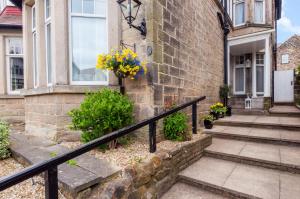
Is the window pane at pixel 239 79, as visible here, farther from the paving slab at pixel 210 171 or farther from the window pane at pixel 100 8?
the window pane at pixel 100 8

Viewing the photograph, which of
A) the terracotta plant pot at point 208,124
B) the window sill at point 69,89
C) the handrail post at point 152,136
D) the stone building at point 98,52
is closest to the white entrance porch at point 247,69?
the terracotta plant pot at point 208,124

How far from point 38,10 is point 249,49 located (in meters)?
8.82

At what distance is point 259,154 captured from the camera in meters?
3.44

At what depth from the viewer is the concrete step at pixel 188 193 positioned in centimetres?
267

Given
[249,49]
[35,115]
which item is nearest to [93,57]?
[35,115]

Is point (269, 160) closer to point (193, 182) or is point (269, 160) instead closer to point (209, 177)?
point (209, 177)

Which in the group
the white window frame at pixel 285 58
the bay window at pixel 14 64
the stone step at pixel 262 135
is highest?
the white window frame at pixel 285 58

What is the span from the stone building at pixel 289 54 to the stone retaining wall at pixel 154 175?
69.2 feet

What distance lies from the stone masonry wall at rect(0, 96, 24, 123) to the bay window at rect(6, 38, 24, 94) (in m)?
0.37

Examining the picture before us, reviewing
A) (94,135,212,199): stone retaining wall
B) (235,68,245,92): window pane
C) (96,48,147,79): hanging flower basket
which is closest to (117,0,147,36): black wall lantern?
(96,48,147,79): hanging flower basket

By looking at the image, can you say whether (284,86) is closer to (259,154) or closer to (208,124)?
(208,124)

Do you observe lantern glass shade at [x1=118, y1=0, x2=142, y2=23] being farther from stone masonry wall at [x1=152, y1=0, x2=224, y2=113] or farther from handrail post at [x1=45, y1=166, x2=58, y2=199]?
handrail post at [x1=45, y1=166, x2=58, y2=199]

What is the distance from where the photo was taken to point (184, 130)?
11.8 feet

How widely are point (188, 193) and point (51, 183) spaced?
190cm
